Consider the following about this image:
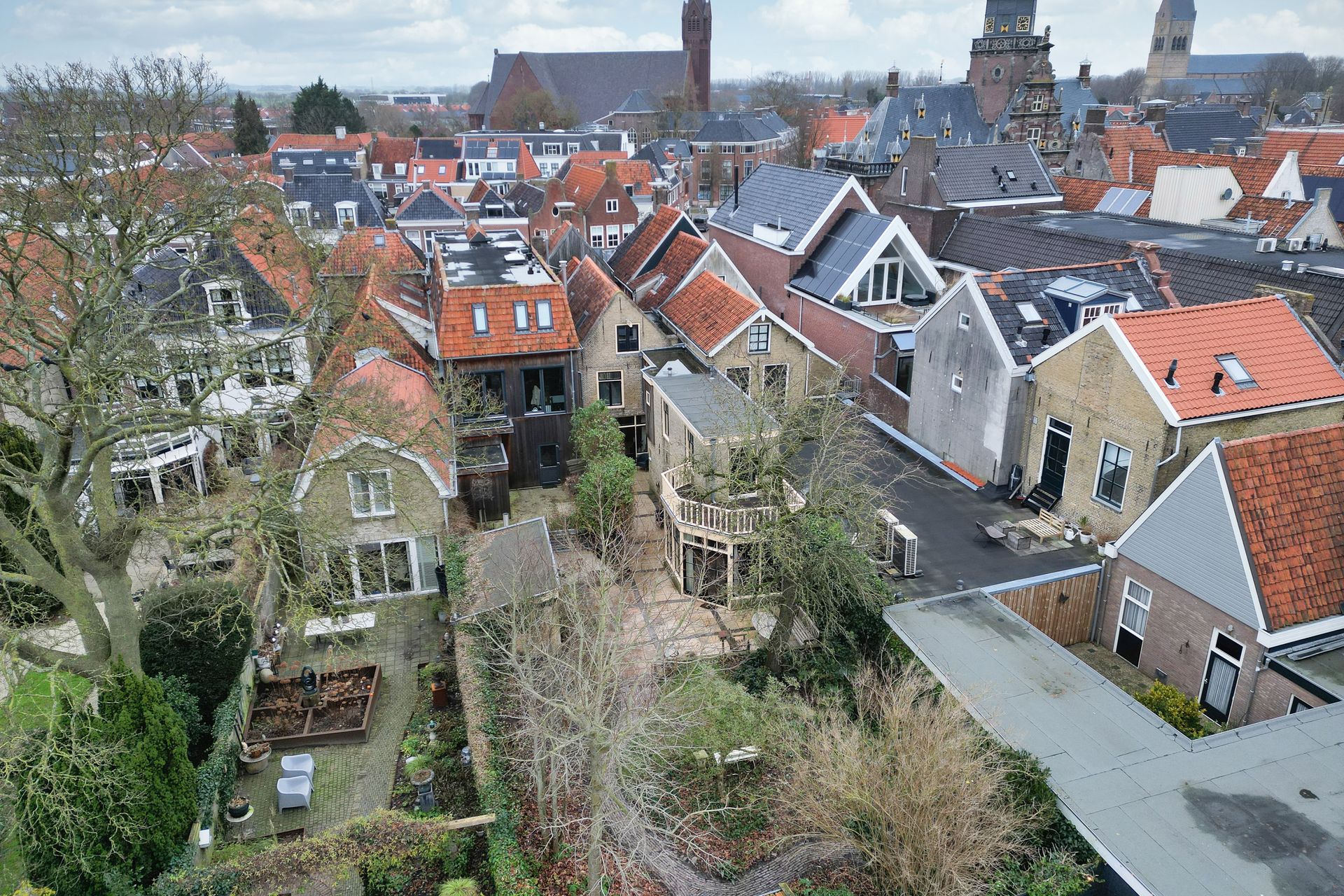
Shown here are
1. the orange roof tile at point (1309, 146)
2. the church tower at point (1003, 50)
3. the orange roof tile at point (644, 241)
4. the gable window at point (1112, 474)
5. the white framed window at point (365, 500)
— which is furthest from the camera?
the church tower at point (1003, 50)

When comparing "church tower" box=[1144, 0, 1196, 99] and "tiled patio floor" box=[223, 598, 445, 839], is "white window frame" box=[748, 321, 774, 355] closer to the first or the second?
"tiled patio floor" box=[223, 598, 445, 839]

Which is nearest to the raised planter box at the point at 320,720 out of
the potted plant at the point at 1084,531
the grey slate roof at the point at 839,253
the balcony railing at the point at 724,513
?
the balcony railing at the point at 724,513

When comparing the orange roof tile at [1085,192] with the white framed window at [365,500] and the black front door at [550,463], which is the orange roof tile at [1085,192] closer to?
the black front door at [550,463]

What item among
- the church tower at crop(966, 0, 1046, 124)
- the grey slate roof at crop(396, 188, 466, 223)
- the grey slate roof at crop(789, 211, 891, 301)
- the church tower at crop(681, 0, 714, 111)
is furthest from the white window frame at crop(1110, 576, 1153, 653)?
the church tower at crop(681, 0, 714, 111)

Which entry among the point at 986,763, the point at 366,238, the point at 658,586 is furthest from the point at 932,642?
the point at 366,238

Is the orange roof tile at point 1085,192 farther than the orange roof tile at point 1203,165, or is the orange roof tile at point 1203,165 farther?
the orange roof tile at point 1203,165

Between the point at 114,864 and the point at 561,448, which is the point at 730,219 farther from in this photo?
the point at 114,864

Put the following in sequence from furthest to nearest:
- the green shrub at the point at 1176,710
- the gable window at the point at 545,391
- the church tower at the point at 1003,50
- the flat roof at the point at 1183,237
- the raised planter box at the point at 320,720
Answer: the church tower at the point at 1003,50, the flat roof at the point at 1183,237, the gable window at the point at 545,391, the raised planter box at the point at 320,720, the green shrub at the point at 1176,710
